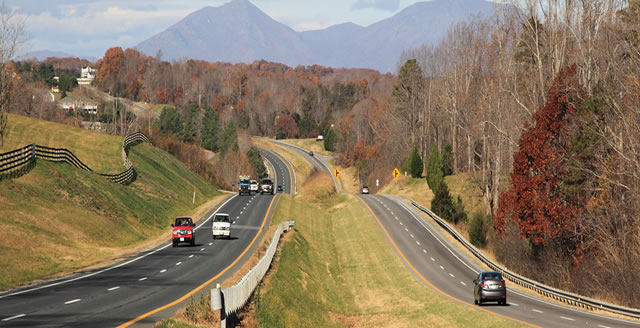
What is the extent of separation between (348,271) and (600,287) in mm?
21083

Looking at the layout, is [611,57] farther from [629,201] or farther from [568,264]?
[568,264]

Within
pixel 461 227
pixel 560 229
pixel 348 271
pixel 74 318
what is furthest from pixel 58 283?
pixel 461 227

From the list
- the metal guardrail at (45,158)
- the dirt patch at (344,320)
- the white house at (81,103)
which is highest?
the white house at (81,103)

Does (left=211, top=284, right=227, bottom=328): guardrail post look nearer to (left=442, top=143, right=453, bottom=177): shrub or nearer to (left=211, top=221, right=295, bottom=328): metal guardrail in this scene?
(left=211, top=221, right=295, bottom=328): metal guardrail

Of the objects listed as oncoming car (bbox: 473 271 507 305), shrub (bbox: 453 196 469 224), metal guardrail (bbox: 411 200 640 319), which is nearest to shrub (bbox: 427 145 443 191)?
shrub (bbox: 453 196 469 224)

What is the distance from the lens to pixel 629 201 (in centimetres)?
4875

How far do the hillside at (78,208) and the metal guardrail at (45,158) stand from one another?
2.75 ft

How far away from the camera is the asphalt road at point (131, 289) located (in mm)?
20016

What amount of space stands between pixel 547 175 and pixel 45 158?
41840 mm

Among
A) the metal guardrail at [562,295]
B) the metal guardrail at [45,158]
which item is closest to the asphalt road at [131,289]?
the metal guardrail at [45,158]

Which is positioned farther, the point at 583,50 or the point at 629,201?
the point at 583,50

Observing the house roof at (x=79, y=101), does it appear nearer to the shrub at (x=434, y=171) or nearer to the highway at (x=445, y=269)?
the shrub at (x=434, y=171)

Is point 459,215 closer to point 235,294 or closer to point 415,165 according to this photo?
point 415,165

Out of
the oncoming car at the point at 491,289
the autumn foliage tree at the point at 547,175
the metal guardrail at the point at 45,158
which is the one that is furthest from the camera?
the autumn foliage tree at the point at 547,175
